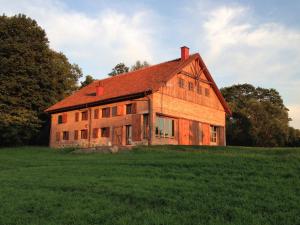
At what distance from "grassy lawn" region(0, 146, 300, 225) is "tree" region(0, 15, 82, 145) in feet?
83.5

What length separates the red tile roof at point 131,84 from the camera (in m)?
32.8

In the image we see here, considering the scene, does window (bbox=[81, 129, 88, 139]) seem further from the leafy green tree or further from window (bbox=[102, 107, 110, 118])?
the leafy green tree

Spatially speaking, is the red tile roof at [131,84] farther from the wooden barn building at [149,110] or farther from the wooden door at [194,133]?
the wooden door at [194,133]

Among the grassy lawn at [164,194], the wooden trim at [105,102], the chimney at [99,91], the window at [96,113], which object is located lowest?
the grassy lawn at [164,194]

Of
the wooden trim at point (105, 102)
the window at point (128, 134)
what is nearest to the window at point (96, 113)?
the wooden trim at point (105, 102)

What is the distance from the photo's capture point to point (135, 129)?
3222cm

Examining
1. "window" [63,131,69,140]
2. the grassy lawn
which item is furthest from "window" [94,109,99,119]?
the grassy lawn

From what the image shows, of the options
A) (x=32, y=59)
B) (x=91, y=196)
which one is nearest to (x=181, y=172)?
(x=91, y=196)

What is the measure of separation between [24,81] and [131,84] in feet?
41.2

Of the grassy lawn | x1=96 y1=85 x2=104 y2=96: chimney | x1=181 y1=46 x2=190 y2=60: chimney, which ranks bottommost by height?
the grassy lawn

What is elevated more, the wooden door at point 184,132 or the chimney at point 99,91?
the chimney at point 99,91

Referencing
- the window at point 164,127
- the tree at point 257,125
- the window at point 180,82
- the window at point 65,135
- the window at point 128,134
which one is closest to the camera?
the window at point 164,127

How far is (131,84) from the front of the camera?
3522 centimetres

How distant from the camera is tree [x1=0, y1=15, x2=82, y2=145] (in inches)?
1564
